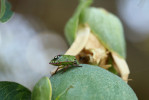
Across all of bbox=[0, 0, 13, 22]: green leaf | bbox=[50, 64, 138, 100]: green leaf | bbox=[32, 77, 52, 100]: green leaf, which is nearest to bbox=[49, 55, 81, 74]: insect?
bbox=[50, 64, 138, 100]: green leaf

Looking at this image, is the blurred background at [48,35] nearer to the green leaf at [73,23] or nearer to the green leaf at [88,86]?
the green leaf at [73,23]

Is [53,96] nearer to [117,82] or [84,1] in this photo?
[117,82]

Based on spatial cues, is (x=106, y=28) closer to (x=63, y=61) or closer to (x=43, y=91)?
(x=63, y=61)

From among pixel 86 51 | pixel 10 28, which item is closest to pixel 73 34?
pixel 86 51

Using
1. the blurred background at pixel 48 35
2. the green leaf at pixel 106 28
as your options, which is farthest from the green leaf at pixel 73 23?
the blurred background at pixel 48 35

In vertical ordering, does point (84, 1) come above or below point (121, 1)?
below

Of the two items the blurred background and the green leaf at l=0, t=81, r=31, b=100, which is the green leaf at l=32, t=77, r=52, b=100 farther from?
the blurred background
